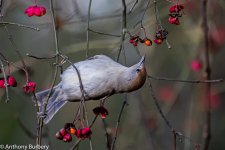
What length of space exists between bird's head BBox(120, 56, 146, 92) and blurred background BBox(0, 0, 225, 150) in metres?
0.15

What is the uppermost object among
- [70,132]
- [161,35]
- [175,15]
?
[175,15]

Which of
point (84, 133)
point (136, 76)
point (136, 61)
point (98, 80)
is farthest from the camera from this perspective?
point (136, 61)

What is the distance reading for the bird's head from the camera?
10.7 ft

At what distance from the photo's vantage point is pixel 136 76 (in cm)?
330

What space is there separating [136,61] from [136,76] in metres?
2.77

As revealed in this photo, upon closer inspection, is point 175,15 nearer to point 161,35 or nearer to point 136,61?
point 161,35

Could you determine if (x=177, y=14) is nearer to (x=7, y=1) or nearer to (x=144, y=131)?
(x=7, y=1)

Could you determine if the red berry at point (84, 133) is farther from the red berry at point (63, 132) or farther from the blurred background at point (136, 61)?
the blurred background at point (136, 61)

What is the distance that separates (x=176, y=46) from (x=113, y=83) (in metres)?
2.03

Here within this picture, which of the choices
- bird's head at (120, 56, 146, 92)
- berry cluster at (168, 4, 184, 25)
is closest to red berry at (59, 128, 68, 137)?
bird's head at (120, 56, 146, 92)

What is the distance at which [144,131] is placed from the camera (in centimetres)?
476

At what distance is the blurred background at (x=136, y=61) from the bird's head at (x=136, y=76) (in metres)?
0.15

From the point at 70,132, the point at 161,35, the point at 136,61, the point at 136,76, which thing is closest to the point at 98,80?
the point at 136,76

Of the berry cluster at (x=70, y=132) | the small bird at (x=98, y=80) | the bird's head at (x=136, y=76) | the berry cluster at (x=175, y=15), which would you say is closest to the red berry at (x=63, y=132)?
the berry cluster at (x=70, y=132)
